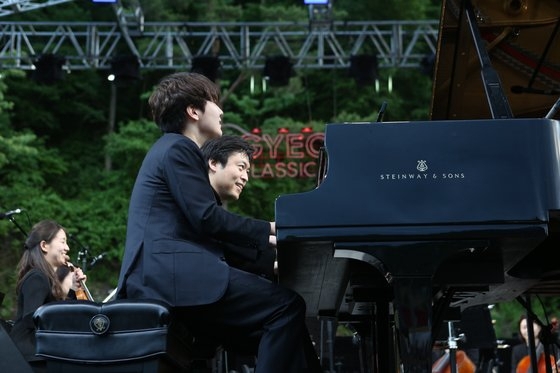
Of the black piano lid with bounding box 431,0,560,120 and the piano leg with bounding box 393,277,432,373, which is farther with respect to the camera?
the black piano lid with bounding box 431,0,560,120

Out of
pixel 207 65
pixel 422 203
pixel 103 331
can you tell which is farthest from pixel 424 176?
pixel 207 65

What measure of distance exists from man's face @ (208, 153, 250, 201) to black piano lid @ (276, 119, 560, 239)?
127 centimetres

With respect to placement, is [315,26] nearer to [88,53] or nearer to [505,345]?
[88,53]

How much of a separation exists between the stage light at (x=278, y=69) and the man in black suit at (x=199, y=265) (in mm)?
12908

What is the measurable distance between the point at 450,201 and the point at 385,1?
83.5 feet

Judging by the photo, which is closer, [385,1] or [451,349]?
[451,349]

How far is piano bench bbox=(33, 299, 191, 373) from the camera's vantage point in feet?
12.3

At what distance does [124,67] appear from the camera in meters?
16.5

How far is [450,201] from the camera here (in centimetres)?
366

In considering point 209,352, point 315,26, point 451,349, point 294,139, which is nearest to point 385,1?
point 294,139

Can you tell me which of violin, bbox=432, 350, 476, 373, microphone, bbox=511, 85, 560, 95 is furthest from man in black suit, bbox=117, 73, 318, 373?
violin, bbox=432, 350, 476, 373

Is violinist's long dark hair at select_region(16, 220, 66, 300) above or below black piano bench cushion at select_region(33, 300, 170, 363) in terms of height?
above

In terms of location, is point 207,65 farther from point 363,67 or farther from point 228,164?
point 228,164

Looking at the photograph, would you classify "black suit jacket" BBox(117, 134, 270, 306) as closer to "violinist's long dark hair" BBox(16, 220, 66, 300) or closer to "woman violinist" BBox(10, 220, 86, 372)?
"woman violinist" BBox(10, 220, 86, 372)
